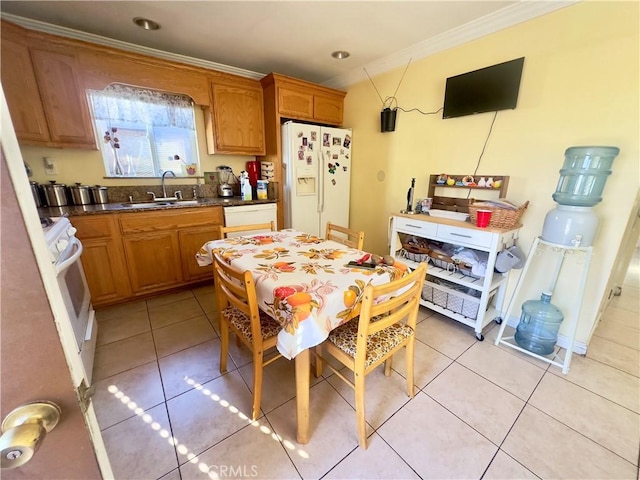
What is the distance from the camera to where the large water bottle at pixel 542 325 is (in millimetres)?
1796

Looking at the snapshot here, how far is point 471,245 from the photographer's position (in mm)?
1940

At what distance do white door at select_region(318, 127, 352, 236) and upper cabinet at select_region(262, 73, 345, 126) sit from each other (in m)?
0.23

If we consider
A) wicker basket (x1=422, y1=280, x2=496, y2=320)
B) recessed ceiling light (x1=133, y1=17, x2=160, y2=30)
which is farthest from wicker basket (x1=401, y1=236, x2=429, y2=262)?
recessed ceiling light (x1=133, y1=17, x2=160, y2=30)

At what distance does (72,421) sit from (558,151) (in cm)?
267

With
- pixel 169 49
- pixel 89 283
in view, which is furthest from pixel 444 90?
pixel 89 283

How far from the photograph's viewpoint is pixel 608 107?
1.60m

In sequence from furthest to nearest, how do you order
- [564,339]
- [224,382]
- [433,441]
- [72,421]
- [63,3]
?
[564,339] < [63,3] < [224,382] < [433,441] < [72,421]

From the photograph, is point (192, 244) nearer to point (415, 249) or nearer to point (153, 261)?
point (153, 261)

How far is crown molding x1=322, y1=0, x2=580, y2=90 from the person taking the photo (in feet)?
5.79

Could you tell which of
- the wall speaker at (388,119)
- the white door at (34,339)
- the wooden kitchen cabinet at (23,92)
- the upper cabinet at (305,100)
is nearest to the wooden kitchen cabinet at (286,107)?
the upper cabinet at (305,100)

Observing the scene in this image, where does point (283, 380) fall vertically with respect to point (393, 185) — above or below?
below

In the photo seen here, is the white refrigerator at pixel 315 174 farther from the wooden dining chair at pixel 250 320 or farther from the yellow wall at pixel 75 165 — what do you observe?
the wooden dining chair at pixel 250 320

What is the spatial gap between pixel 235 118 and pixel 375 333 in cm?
271

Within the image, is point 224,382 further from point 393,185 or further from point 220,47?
point 220,47
